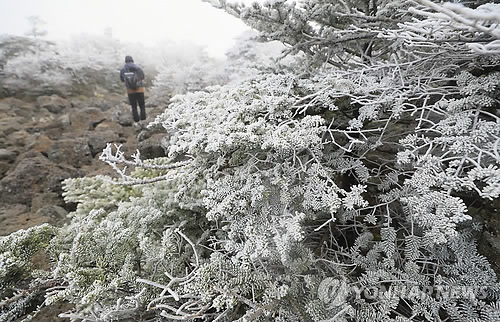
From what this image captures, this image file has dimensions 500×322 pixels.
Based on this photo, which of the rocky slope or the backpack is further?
the backpack

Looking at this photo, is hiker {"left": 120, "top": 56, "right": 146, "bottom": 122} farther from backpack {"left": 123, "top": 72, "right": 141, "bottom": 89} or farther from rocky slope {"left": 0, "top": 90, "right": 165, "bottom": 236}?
rocky slope {"left": 0, "top": 90, "right": 165, "bottom": 236}

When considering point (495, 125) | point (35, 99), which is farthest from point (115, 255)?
point (35, 99)

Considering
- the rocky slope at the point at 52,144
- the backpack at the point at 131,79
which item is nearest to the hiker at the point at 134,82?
the backpack at the point at 131,79

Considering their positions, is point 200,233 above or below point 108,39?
below

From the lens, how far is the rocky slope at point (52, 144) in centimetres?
157

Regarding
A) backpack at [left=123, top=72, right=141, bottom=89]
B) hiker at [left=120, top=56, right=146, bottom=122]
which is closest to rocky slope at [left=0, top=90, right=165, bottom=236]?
hiker at [left=120, top=56, right=146, bottom=122]

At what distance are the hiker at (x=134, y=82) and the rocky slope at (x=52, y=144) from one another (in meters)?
0.13

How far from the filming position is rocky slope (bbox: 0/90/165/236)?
5.15 ft

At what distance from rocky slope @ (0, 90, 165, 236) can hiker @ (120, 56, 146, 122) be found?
5.2 inches

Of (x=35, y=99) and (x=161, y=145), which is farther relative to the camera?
(x=35, y=99)

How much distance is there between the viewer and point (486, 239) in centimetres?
94

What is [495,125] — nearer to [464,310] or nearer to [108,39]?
[464,310]

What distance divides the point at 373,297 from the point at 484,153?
499 mm

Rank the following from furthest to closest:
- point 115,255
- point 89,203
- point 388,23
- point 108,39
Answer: point 108,39
point 89,203
point 388,23
point 115,255
